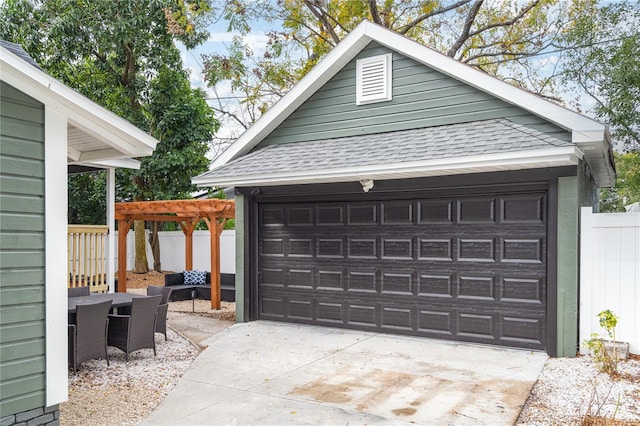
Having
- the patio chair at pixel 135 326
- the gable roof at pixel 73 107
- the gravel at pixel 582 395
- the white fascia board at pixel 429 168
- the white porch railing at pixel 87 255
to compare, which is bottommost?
the gravel at pixel 582 395

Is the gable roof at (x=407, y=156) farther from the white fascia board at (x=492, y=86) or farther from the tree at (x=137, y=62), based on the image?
the tree at (x=137, y=62)

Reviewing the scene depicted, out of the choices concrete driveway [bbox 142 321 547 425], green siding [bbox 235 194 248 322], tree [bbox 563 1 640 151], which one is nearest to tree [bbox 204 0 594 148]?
tree [bbox 563 1 640 151]

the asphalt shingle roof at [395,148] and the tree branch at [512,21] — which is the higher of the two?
the tree branch at [512,21]

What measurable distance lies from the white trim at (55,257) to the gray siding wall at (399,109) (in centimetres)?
508

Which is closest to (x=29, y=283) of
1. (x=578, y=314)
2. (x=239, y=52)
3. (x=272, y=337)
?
(x=272, y=337)

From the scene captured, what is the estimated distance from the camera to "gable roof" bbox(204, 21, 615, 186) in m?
6.31

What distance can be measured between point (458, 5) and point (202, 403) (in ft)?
50.8

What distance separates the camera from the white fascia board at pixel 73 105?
149 inches

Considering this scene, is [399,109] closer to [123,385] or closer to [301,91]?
[301,91]

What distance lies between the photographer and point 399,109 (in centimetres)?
804

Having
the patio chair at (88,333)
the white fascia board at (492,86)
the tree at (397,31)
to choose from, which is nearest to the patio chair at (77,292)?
the patio chair at (88,333)

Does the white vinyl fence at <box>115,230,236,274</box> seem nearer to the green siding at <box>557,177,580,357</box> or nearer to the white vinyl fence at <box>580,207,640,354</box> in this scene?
the green siding at <box>557,177,580,357</box>

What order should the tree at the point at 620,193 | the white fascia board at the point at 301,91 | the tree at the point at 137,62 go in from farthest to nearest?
the tree at the point at 620,193, the tree at the point at 137,62, the white fascia board at the point at 301,91

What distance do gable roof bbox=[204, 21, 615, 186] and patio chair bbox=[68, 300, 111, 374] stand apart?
295cm
